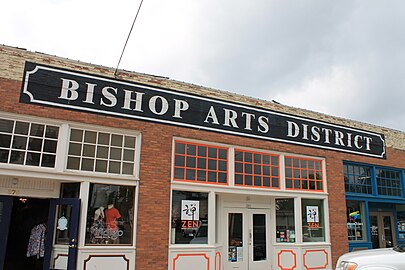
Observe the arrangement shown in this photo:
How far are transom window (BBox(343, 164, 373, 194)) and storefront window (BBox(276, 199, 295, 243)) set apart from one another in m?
2.90

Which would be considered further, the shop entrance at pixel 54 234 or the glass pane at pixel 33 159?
the glass pane at pixel 33 159

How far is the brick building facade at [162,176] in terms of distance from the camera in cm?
855

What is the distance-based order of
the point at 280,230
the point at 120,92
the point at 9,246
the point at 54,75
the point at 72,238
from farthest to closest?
the point at 280,230 → the point at 9,246 → the point at 120,92 → the point at 54,75 → the point at 72,238

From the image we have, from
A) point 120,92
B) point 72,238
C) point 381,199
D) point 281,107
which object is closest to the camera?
point 72,238

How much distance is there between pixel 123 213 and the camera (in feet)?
30.1

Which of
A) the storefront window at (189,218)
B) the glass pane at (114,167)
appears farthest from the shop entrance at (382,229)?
the glass pane at (114,167)

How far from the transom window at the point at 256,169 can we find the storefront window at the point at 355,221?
3627 millimetres

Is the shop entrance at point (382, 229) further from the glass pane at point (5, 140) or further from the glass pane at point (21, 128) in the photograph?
the glass pane at point (5, 140)

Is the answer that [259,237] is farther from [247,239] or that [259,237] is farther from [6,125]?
[6,125]

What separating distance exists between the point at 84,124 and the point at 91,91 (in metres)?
0.86

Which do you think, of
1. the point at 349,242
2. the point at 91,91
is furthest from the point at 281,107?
the point at 91,91

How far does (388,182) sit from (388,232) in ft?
6.63

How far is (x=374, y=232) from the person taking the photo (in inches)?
569

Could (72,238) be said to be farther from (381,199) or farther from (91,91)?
(381,199)
